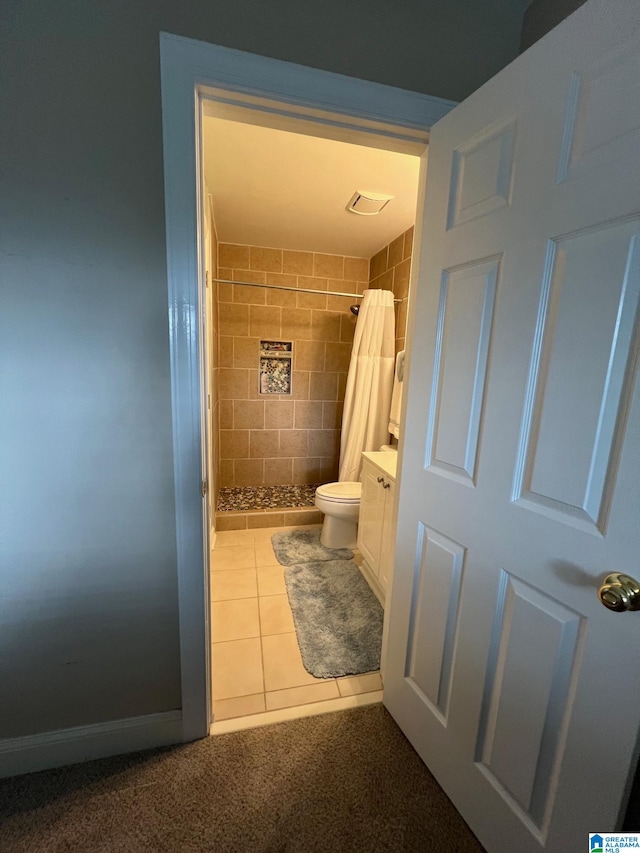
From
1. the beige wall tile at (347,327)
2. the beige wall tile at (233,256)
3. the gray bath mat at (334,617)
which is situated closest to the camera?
the gray bath mat at (334,617)

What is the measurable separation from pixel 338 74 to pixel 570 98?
633mm

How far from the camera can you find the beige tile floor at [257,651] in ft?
4.58

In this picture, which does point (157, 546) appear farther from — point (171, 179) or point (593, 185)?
point (593, 185)

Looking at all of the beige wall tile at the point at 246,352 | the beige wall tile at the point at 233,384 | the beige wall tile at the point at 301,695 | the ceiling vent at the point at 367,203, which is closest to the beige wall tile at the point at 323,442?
the beige wall tile at the point at 233,384

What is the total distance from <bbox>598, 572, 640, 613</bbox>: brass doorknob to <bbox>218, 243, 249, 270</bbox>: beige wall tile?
3279 mm

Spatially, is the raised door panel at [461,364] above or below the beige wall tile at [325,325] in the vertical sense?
below

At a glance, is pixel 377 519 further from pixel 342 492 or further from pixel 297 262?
pixel 297 262

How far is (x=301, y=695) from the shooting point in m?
1.41

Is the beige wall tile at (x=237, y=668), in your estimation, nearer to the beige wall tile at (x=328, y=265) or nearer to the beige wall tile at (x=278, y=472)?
the beige wall tile at (x=278, y=472)

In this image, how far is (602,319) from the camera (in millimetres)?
660

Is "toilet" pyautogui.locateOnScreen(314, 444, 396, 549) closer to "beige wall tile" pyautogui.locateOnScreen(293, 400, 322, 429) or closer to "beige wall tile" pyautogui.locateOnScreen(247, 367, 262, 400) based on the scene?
"beige wall tile" pyautogui.locateOnScreen(293, 400, 322, 429)

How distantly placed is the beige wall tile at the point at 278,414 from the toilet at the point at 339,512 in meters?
0.99

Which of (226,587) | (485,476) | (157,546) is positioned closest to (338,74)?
(485,476)

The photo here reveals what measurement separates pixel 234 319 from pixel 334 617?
2.58 metres
